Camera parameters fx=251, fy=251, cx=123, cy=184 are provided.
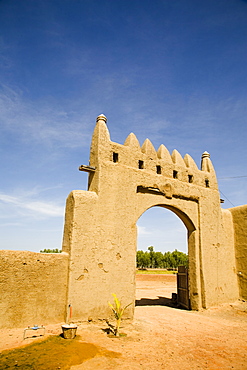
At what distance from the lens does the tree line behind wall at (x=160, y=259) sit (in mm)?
56500

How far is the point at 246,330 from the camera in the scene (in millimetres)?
8000

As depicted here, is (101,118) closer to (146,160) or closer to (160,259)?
(146,160)

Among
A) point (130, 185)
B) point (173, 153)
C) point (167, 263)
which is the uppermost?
point (173, 153)

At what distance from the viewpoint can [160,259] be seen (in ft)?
191

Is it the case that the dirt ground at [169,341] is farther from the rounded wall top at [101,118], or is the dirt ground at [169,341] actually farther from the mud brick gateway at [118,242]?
the rounded wall top at [101,118]

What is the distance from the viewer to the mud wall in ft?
39.0

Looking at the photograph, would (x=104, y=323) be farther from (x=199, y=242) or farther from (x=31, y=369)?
(x=199, y=242)

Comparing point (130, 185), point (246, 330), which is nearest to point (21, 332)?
point (130, 185)

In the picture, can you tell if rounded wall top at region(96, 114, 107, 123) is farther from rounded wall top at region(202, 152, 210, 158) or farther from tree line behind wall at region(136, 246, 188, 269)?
tree line behind wall at region(136, 246, 188, 269)

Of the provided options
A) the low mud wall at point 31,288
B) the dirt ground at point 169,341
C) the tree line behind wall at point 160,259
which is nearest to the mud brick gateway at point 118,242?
the low mud wall at point 31,288

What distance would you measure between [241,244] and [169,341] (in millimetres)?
7293

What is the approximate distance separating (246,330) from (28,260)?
7.10m

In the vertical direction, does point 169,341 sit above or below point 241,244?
below

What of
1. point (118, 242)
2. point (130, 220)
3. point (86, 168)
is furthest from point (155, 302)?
point (86, 168)
